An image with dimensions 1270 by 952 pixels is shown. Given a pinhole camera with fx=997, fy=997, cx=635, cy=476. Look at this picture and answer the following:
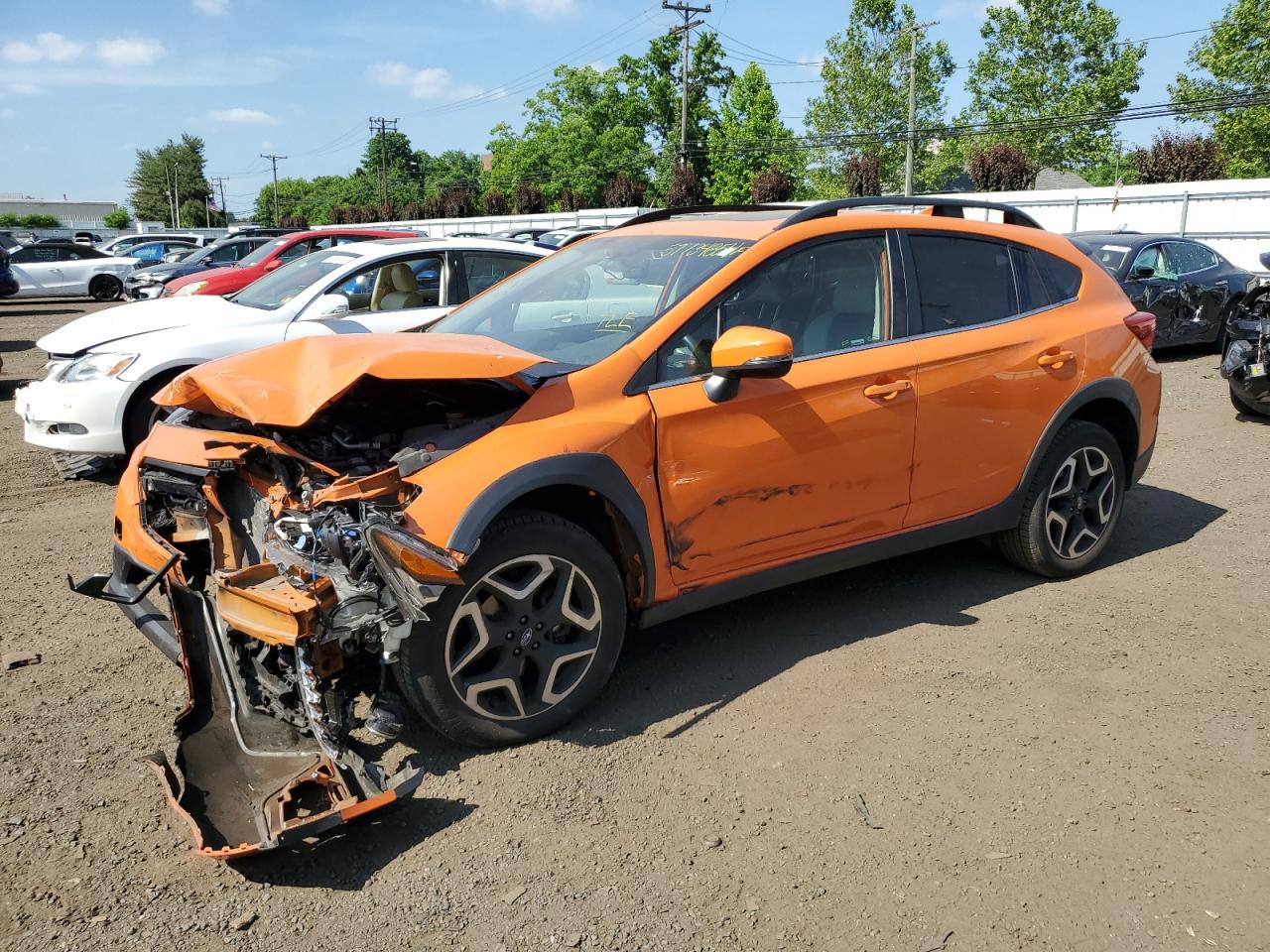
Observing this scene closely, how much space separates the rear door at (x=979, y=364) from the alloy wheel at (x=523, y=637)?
1719mm

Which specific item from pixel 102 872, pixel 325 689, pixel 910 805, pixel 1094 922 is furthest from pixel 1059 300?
pixel 102 872

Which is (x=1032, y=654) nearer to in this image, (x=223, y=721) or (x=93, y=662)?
(x=223, y=721)

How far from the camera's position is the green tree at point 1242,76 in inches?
1806

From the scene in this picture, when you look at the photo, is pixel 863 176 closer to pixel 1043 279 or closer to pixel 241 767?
pixel 1043 279

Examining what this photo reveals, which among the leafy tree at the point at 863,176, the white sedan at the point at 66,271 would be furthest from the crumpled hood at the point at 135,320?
the leafy tree at the point at 863,176

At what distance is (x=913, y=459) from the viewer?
169 inches

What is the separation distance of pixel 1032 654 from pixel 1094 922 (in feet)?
5.61

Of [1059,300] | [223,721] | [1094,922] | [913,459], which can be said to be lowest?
[1094,922]

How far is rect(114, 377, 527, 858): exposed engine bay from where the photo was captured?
293 centimetres

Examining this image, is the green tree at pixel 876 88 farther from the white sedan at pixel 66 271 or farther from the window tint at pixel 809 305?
the window tint at pixel 809 305

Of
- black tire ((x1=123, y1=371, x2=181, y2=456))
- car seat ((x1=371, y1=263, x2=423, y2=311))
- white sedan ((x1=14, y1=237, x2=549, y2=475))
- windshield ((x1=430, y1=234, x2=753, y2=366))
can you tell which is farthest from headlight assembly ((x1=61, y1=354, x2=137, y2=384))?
windshield ((x1=430, y1=234, x2=753, y2=366))

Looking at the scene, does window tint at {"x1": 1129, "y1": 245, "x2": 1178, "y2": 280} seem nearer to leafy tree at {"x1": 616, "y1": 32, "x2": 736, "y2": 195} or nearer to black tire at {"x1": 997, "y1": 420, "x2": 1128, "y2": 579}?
black tire at {"x1": 997, "y1": 420, "x2": 1128, "y2": 579}

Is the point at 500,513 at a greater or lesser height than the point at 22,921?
greater

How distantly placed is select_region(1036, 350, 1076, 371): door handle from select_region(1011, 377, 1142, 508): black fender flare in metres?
0.17
